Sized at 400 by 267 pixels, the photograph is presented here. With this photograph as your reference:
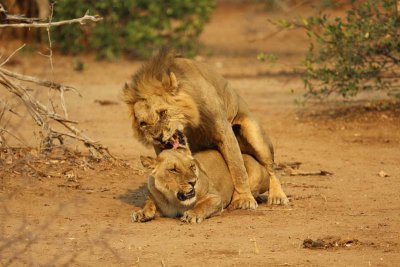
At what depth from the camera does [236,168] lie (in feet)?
25.1

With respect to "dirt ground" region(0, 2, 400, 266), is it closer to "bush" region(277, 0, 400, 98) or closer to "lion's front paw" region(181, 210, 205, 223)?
"lion's front paw" region(181, 210, 205, 223)

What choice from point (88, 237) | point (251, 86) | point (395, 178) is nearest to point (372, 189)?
point (395, 178)

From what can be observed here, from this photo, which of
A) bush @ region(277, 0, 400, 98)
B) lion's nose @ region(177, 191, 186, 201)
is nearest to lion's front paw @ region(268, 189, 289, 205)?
lion's nose @ region(177, 191, 186, 201)

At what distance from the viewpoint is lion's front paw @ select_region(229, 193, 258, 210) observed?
24.9 feet

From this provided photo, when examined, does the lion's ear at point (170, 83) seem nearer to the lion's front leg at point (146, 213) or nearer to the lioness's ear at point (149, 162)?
the lioness's ear at point (149, 162)

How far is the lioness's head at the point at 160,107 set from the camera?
7.03 metres

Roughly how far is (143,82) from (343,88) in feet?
15.9

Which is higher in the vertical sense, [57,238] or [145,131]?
[145,131]

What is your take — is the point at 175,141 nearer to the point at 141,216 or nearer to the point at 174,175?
the point at 174,175

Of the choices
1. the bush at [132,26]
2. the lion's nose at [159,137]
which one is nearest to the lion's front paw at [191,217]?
Answer: the lion's nose at [159,137]

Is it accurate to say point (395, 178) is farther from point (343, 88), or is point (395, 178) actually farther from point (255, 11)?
point (255, 11)

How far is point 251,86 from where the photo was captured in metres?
15.0

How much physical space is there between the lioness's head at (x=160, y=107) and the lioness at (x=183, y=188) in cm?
15

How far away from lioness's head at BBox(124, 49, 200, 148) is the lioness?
0.15 meters
